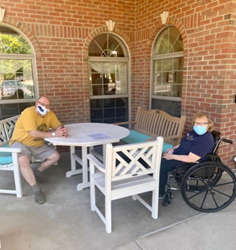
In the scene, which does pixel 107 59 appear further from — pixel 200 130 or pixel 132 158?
pixel 132 158

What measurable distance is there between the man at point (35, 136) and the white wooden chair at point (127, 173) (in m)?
0.85

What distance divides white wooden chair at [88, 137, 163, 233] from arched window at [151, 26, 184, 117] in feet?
6.62

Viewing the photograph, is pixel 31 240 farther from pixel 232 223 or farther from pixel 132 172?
pixel 232 223

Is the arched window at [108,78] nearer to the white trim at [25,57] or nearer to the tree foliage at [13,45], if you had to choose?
the white trim at [25,57]

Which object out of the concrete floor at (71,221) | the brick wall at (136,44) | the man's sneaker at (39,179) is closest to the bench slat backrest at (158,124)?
the brick wall at (136,44)

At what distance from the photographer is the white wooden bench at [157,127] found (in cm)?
325

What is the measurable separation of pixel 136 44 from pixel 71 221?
3661 millimetres

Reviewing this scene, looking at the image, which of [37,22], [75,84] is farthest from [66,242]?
[37,22]

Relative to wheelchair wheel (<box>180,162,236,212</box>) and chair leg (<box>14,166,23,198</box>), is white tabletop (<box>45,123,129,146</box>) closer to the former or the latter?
chair leg (<box>14,166,23,198</box>)

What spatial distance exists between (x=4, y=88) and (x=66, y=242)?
2.97 metres

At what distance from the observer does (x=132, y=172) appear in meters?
2.09

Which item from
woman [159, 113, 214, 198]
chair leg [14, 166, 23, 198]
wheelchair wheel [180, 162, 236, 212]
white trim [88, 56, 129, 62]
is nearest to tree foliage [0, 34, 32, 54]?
white trim [88, 56, 129, 62]

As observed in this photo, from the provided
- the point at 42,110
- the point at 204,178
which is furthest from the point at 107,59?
the point at 204,178

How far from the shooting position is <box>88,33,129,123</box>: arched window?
4.45 meters
